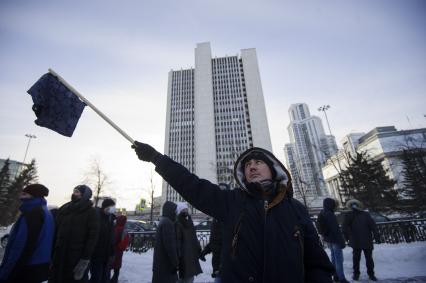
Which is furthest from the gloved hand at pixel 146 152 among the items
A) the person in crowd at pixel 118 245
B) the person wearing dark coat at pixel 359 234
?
the person wearing dark coat at pixel 359 234

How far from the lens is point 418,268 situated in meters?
6.70

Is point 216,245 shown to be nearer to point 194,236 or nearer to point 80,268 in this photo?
point 194,236

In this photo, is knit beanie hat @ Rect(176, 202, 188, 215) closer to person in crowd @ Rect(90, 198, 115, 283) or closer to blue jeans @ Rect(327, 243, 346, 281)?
person in crowd @ Rect(90, 198, 115, 283)

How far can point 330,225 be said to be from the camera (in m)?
6.45

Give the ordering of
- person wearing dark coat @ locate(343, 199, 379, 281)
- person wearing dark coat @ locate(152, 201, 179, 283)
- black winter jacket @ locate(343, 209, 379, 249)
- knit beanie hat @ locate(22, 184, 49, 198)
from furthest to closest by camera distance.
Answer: black winter jacket @ locate(343, 209, 379, 249)
person wearing dark coat @ locate(343, 199, 379, 281)
person wearing dark coat @ locate(152, 201, 179, 283)
knit beanie hat @ locate(22, 184, 49, 198)

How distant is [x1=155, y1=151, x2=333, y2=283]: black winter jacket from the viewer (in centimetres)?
152

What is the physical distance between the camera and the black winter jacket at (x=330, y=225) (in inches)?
245

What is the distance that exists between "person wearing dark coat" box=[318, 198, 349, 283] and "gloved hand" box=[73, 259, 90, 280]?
20.4ft

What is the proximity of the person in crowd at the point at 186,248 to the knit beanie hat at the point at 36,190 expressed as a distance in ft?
8.36

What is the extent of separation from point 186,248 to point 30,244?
8.99 feet

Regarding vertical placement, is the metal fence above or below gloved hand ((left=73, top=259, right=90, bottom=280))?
below

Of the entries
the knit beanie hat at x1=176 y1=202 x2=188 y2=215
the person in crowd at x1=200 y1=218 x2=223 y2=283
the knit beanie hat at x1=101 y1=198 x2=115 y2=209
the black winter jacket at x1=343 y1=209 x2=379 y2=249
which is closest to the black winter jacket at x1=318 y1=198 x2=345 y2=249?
the black winter jacket at x1=343 y1=209 x2=379 y2=249

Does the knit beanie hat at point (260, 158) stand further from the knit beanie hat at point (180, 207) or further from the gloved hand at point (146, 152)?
the knit beanie hat at point (180, 207)

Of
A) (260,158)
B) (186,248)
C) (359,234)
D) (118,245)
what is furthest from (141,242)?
(260,158)
